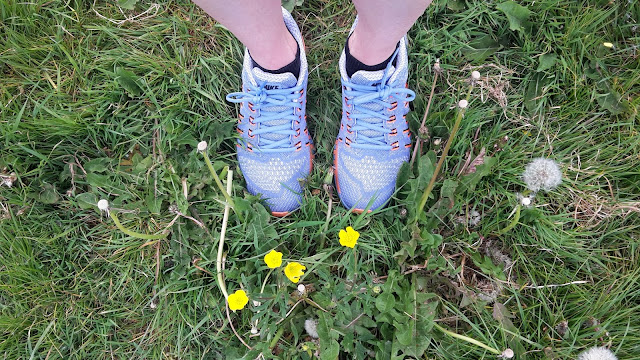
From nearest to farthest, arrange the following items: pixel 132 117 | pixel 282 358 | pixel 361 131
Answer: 1. pixel 282 358
2. pixel 361 131
3. pixel 132 117

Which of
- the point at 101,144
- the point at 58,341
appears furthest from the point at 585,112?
the point at 58,341

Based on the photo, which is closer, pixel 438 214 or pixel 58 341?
pixel 438 214

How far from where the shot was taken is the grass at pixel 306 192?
1.75 meters

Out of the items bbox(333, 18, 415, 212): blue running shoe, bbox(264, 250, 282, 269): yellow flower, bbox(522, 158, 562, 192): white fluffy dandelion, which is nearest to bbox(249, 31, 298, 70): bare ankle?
bbox(333, 18, 415, 212): blue running shoe

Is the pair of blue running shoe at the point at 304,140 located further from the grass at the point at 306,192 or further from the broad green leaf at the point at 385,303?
the broad green leaf at the point at 385,303

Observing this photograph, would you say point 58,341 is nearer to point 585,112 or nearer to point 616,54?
point 585,112

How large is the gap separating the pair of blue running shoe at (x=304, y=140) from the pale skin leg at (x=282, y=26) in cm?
12

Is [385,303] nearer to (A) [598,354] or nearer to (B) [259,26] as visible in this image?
(A) [598,354]

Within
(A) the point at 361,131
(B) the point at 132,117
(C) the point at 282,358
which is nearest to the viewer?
(C) the point at 282,358

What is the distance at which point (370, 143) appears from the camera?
1806 millimetres

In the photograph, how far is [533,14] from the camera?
196 cm

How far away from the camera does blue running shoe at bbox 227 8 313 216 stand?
1.72 meters

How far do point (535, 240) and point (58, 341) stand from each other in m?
2.13

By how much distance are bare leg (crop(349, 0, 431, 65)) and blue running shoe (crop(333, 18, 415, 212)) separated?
0.44ft
